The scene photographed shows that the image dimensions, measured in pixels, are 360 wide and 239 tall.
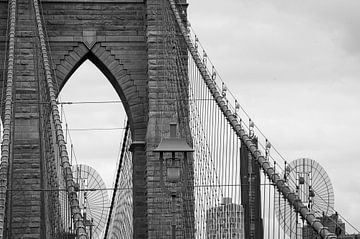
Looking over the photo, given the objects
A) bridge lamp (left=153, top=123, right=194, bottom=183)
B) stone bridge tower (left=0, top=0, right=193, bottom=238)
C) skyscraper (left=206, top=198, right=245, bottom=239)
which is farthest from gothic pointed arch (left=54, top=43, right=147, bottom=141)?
bridge lamp (left=153, top=123, right=194, bottom=183)

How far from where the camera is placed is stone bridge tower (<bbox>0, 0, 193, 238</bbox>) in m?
39.0

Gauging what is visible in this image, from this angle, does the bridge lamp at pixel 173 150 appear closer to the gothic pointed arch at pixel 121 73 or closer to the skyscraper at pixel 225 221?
the skyscraper at pixel 225 221

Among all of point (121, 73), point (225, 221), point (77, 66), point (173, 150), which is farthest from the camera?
point (77, 66)

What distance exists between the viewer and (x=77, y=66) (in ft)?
138

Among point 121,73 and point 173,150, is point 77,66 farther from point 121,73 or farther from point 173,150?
point 173,150

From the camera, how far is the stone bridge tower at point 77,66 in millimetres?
39000

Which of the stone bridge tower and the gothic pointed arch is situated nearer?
the stone bridge tower

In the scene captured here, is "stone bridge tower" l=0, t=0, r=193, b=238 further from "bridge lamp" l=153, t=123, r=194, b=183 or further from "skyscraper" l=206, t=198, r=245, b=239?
"bridge lamp" l=153, t=123, r=194, b=183

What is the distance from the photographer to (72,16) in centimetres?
4184

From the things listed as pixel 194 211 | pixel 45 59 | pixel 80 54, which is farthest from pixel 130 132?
pixel 194 211

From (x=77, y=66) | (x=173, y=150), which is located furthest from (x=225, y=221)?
(x=77, y=66)

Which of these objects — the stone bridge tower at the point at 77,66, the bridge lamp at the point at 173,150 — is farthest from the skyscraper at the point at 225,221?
the stone bridge tower at the point at 77,66

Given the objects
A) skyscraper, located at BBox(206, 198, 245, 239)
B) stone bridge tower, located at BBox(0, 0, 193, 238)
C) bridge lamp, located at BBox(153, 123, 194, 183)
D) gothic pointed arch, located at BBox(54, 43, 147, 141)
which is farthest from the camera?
gothic pointed arch, located at BBox(54, 43, 147, 141)

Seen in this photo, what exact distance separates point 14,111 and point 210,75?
7067 millimetres
